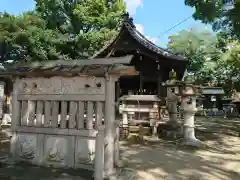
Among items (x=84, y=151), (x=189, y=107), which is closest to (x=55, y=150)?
(x=84, y=151)

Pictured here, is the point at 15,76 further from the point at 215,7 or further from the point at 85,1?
the point at 85,1

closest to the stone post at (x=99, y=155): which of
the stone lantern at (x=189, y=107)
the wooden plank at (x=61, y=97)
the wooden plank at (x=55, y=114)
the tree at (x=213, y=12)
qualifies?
the wooden plank at (x=61, y=97)

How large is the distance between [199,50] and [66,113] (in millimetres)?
39252

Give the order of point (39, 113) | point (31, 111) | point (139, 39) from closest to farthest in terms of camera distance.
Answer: point (39, 113), point (31, 111), point (139, 39)

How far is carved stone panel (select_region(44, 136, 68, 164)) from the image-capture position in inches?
243

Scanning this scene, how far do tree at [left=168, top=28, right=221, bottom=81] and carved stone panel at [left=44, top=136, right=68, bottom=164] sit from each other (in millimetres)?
31756

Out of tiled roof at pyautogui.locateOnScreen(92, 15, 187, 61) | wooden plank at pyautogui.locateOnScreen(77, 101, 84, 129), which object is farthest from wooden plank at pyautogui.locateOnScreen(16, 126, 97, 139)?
tiled roof at pyautogui.locateOnScreen(92, 15, 187, 61)

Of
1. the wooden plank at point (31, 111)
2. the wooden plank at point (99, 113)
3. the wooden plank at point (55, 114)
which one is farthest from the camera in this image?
the wooden plank at point (31, 111)

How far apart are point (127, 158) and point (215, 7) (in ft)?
21.0

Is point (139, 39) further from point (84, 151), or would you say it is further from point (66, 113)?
point (84, 151)

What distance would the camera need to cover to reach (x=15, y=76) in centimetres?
676

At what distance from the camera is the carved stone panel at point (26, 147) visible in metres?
6.45

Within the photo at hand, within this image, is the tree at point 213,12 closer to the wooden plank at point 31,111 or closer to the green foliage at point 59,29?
the wooden plank at point 31,111

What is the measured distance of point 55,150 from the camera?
626 cm
